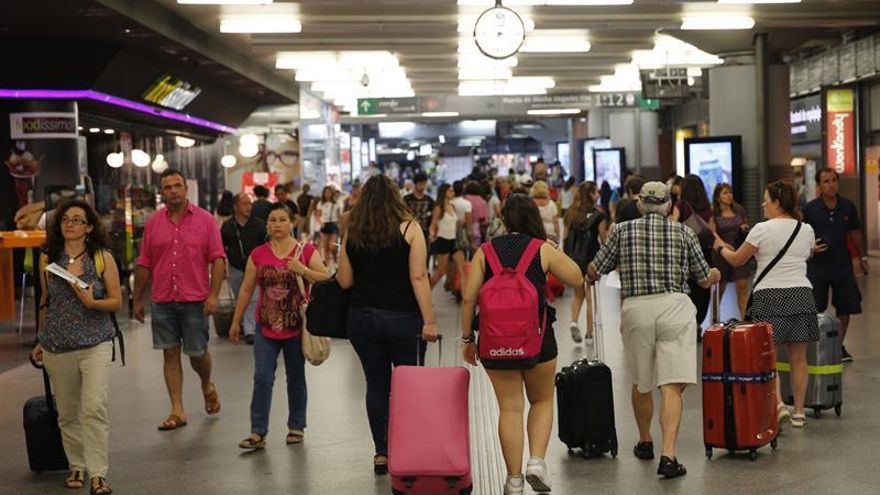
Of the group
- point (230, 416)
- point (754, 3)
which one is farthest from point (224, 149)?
point (230, 416)

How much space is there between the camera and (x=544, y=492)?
22.9 feet

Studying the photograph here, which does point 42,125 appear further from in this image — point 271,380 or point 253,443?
point 253,443

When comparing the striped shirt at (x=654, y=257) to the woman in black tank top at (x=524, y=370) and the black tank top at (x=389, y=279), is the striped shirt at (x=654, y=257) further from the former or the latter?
the black tank top at (x=389, y=279)

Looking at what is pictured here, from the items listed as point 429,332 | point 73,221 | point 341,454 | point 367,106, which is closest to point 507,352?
point 429,332

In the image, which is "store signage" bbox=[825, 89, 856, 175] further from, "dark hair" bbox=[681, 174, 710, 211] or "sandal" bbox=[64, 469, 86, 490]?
"sandal" bbox=[64, 469, 86, 490]

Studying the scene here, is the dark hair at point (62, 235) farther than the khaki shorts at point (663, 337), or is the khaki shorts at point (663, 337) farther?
the dark hair at point (62, 235)

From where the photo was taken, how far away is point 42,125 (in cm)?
1989

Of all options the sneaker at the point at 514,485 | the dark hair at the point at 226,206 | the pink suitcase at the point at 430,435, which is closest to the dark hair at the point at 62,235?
the pink suitcase at the point at 430,435

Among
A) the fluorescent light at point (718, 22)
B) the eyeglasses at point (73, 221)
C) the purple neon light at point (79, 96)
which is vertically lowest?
the eyeglasses at point (73, 221)

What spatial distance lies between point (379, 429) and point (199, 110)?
20809mm

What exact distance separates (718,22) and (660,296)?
12.5 m

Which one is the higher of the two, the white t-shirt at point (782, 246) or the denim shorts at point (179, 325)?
the white t-shirt at point (782, 246)

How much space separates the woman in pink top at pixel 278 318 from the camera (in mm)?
8555

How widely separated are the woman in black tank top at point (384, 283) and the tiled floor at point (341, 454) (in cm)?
76
